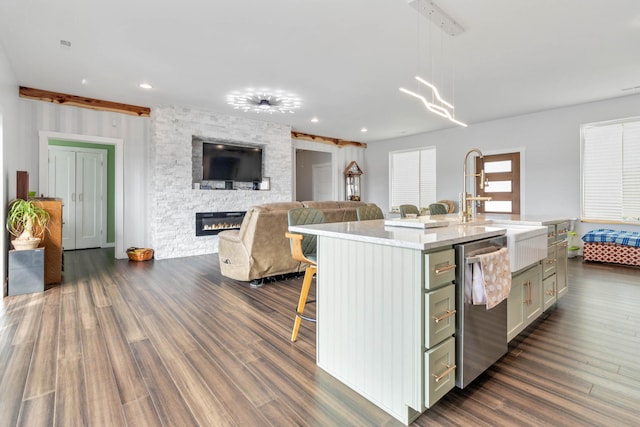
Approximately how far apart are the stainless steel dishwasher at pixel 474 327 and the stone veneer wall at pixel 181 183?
5425 millimetres

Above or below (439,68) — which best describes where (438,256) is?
below

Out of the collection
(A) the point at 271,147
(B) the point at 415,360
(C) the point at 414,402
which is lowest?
(C) the point at 414,402

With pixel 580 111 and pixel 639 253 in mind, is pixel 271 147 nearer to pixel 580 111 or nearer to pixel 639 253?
pixel 580 111

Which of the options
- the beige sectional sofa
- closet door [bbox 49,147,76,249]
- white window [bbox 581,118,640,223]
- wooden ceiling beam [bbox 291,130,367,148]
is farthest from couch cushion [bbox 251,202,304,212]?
white window [bbox 581,118,640,223]

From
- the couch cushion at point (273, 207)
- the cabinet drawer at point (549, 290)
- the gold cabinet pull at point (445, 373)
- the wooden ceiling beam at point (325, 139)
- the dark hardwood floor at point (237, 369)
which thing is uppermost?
the wooden ceiling beam at point (325, 139)

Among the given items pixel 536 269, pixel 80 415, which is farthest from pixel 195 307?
pixel 536 269

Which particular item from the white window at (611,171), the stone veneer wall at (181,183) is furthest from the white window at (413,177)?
the stone veneer wall at (181,183)

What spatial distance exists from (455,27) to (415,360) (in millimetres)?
3054

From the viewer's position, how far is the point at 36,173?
5160 millimetres

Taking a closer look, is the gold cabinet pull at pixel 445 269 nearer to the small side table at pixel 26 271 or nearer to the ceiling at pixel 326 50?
the ceiling at pixel 326 50

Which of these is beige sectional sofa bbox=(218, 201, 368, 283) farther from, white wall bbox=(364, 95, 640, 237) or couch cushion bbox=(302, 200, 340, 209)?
white wall bbox=(364, 95, 640, 237)

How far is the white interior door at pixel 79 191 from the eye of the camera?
6500 mm

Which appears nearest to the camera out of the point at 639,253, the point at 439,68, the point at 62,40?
the point at 62,40

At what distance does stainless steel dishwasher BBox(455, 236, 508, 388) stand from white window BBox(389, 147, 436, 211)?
249 inches
